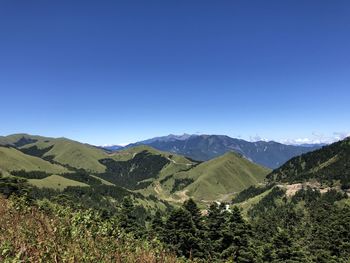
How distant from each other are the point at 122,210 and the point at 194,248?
62.6ft

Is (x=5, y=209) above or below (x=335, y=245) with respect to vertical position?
above

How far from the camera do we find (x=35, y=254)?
9.17 meters

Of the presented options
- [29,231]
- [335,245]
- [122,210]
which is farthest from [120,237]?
[335,245]

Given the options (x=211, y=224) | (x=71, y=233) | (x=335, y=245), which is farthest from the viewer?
(x=335, y=245)

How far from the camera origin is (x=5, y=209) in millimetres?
14602

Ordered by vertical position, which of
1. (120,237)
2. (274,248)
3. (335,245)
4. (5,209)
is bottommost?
(335,245)

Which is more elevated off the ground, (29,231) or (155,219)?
(29,231)

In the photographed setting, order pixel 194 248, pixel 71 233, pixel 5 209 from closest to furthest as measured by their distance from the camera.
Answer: pixel 71 233 → pixel 5 209 → pixel 194 248

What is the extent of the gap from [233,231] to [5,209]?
185 feet

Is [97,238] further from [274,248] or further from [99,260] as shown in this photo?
[274,248]

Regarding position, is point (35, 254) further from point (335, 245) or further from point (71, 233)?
point (335, 245)

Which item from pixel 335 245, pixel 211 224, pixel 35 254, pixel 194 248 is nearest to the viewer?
pixel 35 254

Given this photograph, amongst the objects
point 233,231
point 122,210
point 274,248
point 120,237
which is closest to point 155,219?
point 122,210

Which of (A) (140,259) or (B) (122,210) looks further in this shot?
(B) (122,210)
